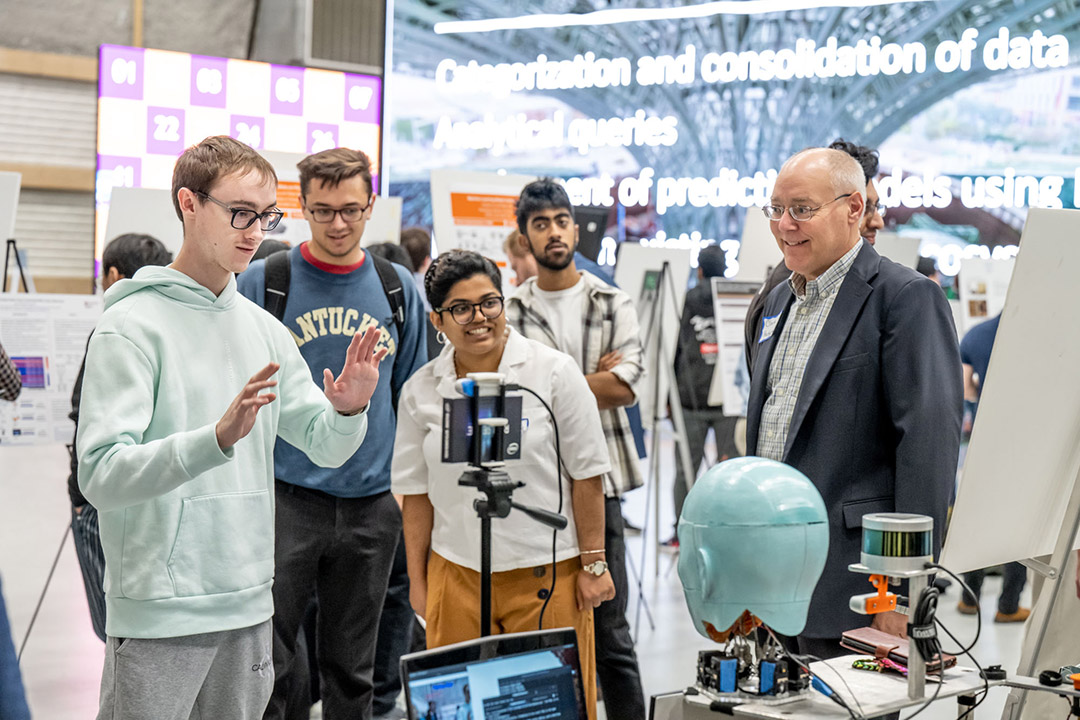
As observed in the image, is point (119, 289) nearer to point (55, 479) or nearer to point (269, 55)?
point (55, 479)

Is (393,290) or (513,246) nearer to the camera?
(393,290)

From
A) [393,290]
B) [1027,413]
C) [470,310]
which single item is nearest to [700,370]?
[393,290]

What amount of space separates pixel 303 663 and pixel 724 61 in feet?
25.5

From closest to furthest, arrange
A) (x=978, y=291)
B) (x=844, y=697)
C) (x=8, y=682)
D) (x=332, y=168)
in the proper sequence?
(x=8, y=682) < (x=844, y=697) < (x=332, y=168) < (x=978, y=291)

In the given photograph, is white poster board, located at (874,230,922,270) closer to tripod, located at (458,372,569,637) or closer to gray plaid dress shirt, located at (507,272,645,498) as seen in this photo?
gray plaid dress shirt, located at (507,272,645,498)

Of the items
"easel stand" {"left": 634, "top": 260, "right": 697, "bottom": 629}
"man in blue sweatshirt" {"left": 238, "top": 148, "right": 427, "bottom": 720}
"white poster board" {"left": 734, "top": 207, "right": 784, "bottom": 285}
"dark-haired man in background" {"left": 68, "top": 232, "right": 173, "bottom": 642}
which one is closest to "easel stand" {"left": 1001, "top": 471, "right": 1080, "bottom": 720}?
"man in blue sweatshirt" {"left": 238, "top": 148, "right": 427, "bottom": 720}

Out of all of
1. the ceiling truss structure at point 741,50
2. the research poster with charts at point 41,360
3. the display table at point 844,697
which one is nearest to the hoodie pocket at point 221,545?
the display table at point 844,697

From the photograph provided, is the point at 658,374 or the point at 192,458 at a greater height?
the point at 192,458

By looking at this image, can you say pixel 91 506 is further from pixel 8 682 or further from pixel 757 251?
pixel 757 251

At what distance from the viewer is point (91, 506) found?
114 inches

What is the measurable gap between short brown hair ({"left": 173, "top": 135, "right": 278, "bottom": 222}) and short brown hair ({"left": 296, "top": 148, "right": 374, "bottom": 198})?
98 cm

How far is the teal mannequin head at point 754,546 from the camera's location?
1586mm

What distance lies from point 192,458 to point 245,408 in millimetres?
117

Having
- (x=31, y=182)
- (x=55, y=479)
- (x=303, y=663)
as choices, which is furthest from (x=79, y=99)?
(x=303, y=663)
